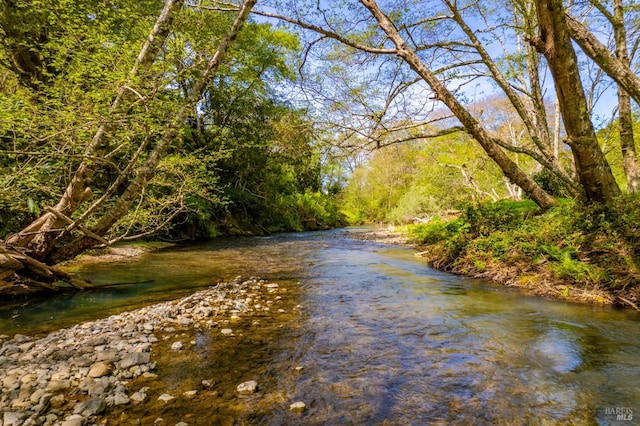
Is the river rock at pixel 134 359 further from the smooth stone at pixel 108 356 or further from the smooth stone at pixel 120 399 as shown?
the smooth stone at pixel 120 399

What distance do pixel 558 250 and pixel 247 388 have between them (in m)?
7.22

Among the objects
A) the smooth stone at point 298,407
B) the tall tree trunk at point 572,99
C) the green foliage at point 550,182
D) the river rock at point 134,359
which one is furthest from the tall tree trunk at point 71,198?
the green foliage at point 550,182

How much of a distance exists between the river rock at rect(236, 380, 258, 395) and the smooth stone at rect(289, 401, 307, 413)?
1.42ft

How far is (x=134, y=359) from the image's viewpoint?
349 centimetres

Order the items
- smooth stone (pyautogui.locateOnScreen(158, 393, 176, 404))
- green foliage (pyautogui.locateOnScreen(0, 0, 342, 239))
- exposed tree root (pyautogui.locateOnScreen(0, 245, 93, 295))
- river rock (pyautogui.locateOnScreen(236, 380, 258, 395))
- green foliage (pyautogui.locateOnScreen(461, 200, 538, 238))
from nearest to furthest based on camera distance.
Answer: smooth stone (pyautogui.locateOnScreen(158, 393, 176, 404))
river rock (pyautogui.locateOnScreen(236, 380, 258, 395))
green foliage (pyautogui.locateOnScreen(0, 0, 342, 239))
exposed tree root (pyautogui.locateOnScreen(0, 245, 93, 295))
green foliage (pyautogui.locateOnScreen(461, 200, 538, 238))

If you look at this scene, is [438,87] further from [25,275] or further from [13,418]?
[25,275]

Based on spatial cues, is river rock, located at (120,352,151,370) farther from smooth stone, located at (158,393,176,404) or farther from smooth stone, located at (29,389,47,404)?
smooth stone, located at (158,393,176,404)

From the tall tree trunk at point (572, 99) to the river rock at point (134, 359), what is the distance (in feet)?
23.8

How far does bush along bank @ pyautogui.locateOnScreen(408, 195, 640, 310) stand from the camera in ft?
20.1

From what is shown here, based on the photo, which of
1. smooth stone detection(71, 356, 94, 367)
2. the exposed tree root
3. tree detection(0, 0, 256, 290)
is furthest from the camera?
tree detection(0, 0, 256, 290)

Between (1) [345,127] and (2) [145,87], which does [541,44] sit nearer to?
(1) [345,127]

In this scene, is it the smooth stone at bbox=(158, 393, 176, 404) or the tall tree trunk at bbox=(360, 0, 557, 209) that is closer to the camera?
the smooth stone at bbox=(158, 393, 176, 404)

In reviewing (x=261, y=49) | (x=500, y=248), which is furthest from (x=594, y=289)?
(x=261, y=49)

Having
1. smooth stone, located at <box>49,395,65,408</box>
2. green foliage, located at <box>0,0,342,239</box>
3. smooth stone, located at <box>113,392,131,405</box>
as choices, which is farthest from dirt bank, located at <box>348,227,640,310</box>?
smooth stone, located at <box>49,395,65,408</box>
